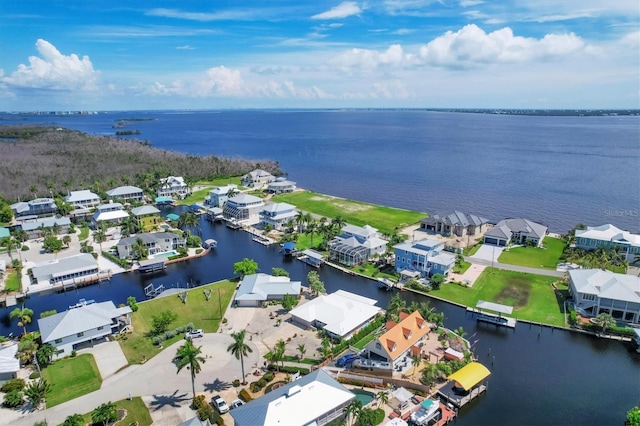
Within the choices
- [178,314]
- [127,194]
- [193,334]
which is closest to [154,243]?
[178,314]

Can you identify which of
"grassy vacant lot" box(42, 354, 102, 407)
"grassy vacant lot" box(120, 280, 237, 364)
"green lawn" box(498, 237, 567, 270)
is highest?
"green lawn" box(498, 237, 567, 270)

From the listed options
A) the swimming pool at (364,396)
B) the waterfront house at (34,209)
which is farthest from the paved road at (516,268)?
the waterfront house at (34,209)

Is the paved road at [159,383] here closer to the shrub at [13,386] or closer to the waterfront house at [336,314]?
the shrub at [13,386]

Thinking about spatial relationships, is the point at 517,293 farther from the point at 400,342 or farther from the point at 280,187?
the point at 280,187

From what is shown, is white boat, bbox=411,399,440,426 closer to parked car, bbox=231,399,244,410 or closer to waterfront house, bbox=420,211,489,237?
parked car, bbox=231,399,244,410

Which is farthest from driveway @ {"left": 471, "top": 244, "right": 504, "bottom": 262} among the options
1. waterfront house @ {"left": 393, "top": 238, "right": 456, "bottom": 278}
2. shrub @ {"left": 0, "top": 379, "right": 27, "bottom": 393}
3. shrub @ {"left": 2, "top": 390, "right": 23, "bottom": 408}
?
Answer: shrub @ {"left": 2, "top": 390, "right": 23, "bottom": 408}

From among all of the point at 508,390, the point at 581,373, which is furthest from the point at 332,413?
the point at 581,373
